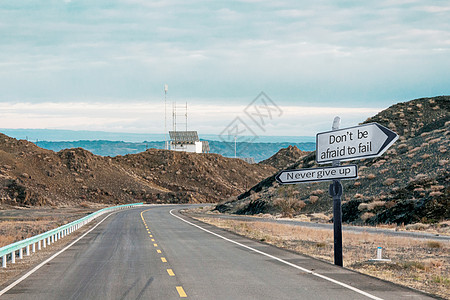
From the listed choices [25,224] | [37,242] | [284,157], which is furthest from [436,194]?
[284,157]

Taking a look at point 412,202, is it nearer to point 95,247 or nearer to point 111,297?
point 95,247

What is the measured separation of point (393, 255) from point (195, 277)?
9.52 metres

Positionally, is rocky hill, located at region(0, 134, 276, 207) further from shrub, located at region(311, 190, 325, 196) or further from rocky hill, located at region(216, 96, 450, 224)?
shrub, located at region(311, 190, 325, 196)

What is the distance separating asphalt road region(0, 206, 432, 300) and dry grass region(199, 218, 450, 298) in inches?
41.6

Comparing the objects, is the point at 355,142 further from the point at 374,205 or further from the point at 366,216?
the point at 374,205

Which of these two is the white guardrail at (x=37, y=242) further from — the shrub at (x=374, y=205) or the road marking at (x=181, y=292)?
the shrub at (x=374, y=205)

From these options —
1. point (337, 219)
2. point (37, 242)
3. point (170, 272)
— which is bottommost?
point (37, 242)

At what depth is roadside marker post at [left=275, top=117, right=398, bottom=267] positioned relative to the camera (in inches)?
609

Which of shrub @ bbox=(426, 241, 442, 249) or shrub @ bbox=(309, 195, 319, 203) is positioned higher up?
shrub @ bbox=(309, 195, 319, 203)

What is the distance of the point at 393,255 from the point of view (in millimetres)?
20484

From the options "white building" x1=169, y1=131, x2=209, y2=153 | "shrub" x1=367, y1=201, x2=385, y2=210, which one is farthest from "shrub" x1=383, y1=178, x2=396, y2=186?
"white building" x1=169, y1=131, x2=209, y2=153

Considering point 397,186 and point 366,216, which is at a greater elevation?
point 397,186

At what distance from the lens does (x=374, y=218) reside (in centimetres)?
4397

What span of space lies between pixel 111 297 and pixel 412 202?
36150 mm
